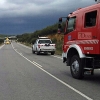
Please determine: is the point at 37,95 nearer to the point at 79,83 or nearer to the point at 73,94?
the point at 73,94

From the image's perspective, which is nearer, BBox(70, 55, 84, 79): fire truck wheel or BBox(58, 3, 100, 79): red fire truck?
BBox(58, 3, 100, 79): red fire truck

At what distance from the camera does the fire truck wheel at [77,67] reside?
10155mm

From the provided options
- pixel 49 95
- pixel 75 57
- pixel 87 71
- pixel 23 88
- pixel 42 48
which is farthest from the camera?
pixel 42 48

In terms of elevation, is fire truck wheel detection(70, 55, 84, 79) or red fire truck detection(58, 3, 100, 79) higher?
red fire truck detection(58, 3, 100, 79)

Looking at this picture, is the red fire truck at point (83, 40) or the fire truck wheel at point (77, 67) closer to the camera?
the red fire truck at point (83, 40)

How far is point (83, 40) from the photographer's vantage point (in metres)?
9.93

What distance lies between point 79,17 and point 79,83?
268 cm

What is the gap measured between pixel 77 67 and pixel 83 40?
124cm

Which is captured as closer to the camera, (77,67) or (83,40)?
(83,40)

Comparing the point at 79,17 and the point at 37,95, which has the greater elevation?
the point at 79,17

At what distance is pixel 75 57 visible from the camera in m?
10.6

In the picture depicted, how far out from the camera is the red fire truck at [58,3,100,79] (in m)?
9.25

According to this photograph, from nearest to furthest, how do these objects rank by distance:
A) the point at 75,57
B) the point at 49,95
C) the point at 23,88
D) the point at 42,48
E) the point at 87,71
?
the point at 49,95 < the point at 23,88 < the point at 87,71 < the point at 75,57 < the point at 42,48

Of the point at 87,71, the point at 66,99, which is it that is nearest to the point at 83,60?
the point at 87,71
